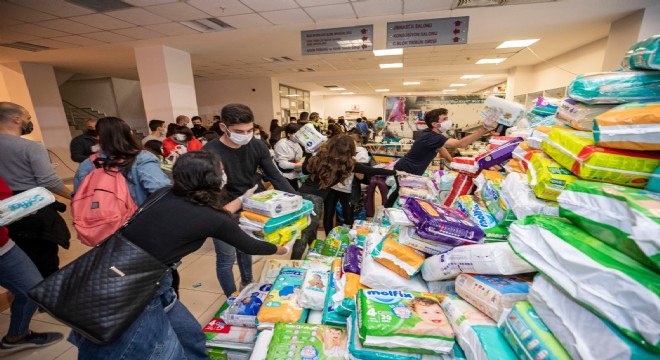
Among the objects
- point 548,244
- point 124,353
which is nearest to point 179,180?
point 124,353

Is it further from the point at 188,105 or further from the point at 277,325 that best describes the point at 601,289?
the point at 188,105

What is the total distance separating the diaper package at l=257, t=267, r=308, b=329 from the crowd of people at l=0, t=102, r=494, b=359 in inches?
8.6

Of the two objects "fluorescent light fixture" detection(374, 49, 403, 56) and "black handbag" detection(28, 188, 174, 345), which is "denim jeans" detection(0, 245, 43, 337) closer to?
"black handbag" detection(28, 188, 174, 345)

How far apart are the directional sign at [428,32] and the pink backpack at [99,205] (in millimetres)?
4217

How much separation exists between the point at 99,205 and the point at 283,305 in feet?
3.89

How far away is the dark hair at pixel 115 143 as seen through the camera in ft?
5.14

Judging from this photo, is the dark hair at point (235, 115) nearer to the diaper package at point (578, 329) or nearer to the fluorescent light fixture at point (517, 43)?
the diaper package at point (578, 329)

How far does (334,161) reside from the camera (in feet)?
8.53

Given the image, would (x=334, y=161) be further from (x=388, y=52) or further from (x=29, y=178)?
(x=388, y=52)

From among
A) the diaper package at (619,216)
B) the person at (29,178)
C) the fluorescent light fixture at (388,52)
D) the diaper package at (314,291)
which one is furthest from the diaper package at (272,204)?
the fluorescent light fixture at (388,52)

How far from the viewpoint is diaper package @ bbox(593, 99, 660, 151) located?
0.87 m

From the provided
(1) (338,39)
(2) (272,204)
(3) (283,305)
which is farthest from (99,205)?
(1) (338,39)

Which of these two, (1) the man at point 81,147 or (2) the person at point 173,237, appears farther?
(1) the man at point 81,147

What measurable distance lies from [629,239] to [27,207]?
8.56 feet
